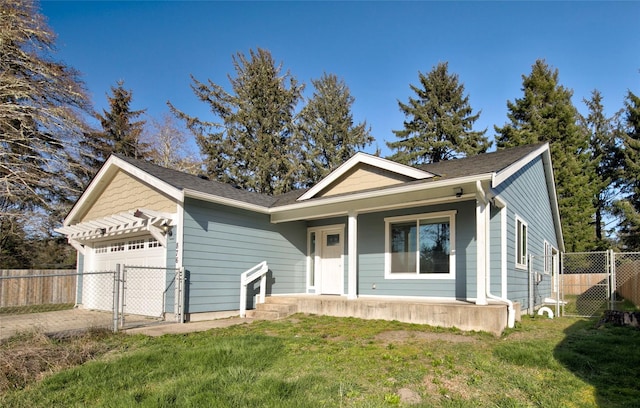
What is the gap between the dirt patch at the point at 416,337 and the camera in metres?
6.23

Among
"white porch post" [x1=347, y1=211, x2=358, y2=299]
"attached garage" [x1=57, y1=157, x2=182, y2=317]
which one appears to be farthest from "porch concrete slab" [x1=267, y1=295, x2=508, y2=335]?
"attached garage" [x1=57, y1=157, x2=182, y2=317]

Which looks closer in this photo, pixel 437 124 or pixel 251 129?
pixel 251 129

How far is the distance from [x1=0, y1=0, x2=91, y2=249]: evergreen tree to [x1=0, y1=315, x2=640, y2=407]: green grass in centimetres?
1388

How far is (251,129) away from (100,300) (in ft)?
53.3

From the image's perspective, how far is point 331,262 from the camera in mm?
11422

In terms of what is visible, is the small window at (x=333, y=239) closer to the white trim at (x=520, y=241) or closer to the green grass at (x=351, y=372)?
the white trim at (x=520, y=241)

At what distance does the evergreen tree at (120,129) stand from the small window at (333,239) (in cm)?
1774

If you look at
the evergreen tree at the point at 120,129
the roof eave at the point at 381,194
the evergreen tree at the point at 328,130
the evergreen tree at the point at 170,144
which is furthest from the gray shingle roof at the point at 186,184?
the evergreen tree at the point at 120,129

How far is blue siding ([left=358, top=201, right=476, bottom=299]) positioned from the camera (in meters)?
8.73

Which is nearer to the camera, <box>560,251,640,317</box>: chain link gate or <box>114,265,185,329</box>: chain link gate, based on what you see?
<box>114,265,185,329</box>: chain link gate

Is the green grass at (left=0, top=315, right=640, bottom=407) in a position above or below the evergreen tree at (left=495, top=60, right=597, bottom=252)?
below

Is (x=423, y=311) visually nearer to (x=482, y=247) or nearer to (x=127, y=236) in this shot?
(x=482, y=247)

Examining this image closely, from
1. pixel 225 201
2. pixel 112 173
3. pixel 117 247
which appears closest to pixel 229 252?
pixel 225 201

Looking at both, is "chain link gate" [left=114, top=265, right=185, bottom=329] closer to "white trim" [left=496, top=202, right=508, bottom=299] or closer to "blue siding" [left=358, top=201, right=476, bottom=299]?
"blue siding" [left=358, top=201, right=476, bottom=299]
